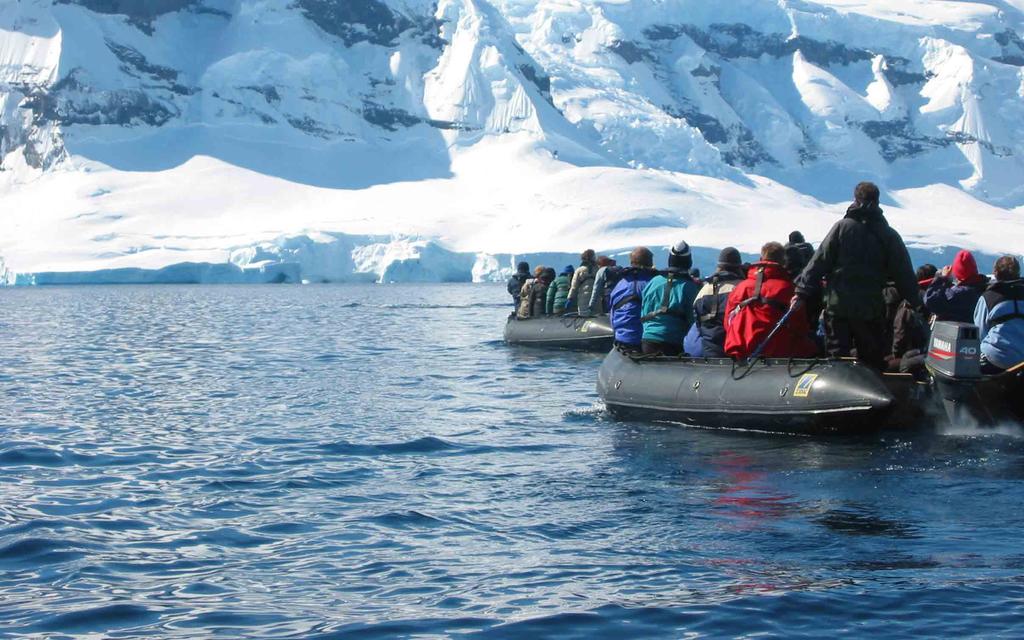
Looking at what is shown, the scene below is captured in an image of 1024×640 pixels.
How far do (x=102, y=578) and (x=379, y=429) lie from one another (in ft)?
21.0

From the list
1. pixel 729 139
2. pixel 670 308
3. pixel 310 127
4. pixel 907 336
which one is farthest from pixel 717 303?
pixel 729 139

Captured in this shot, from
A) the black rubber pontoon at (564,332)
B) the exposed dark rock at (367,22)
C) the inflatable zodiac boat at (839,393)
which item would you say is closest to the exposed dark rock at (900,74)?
the exposed dark rock at (367,22)

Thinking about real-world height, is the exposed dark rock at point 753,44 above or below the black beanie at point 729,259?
above

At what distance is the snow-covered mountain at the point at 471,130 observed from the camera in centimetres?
10597

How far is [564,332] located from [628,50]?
154846 millimetres

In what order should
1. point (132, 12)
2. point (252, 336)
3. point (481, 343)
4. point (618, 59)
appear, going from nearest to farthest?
point (481, 343) < point (252, 336) < point (132, 12) < point (618, 59)

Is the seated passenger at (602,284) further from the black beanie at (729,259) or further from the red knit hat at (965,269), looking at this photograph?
the red knit hat at (965,269)

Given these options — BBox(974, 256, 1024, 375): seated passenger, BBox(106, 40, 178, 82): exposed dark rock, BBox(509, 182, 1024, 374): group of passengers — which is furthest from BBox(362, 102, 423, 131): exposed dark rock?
BBox(974, 256, 1024, 375): seated passenger

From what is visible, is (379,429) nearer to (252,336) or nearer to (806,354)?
(806,354)

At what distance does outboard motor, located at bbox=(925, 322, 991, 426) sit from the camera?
436 inches

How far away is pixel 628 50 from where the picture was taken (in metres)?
176

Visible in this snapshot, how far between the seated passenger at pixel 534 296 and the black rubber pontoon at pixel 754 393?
1208cm

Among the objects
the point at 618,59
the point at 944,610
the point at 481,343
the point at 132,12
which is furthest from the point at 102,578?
the point at 618,59

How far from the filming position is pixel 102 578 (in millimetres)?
7734
